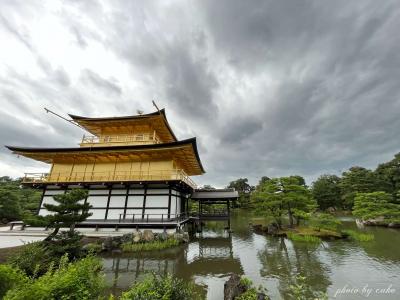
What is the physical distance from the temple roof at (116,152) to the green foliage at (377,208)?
63.4 ft

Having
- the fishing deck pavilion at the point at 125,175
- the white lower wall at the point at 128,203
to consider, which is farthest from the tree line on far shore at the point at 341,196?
the white lower wall at the point at 128,203

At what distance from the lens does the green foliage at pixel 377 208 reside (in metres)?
21.3

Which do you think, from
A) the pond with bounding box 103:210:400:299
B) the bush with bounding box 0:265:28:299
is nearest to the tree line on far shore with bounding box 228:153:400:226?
the pond with bounding box 103:210:400:299

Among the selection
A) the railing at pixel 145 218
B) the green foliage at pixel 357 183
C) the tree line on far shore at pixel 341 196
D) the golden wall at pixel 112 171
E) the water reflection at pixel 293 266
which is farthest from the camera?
the green foliage at pixel 357 183

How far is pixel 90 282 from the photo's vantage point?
448cm

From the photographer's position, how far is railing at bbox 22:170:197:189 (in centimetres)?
1756

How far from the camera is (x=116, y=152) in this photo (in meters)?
18.2

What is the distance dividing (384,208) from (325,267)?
18.6 metres

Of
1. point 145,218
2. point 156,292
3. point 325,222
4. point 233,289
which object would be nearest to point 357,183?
point 325,222

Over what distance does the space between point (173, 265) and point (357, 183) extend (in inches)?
1548

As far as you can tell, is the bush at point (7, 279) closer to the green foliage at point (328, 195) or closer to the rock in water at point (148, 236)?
the rock in water at point (148, 236)

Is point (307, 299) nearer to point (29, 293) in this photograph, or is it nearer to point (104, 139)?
point (29, 293)

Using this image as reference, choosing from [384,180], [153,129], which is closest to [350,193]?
[384,180]

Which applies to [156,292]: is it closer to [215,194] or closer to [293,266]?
[293,266]
